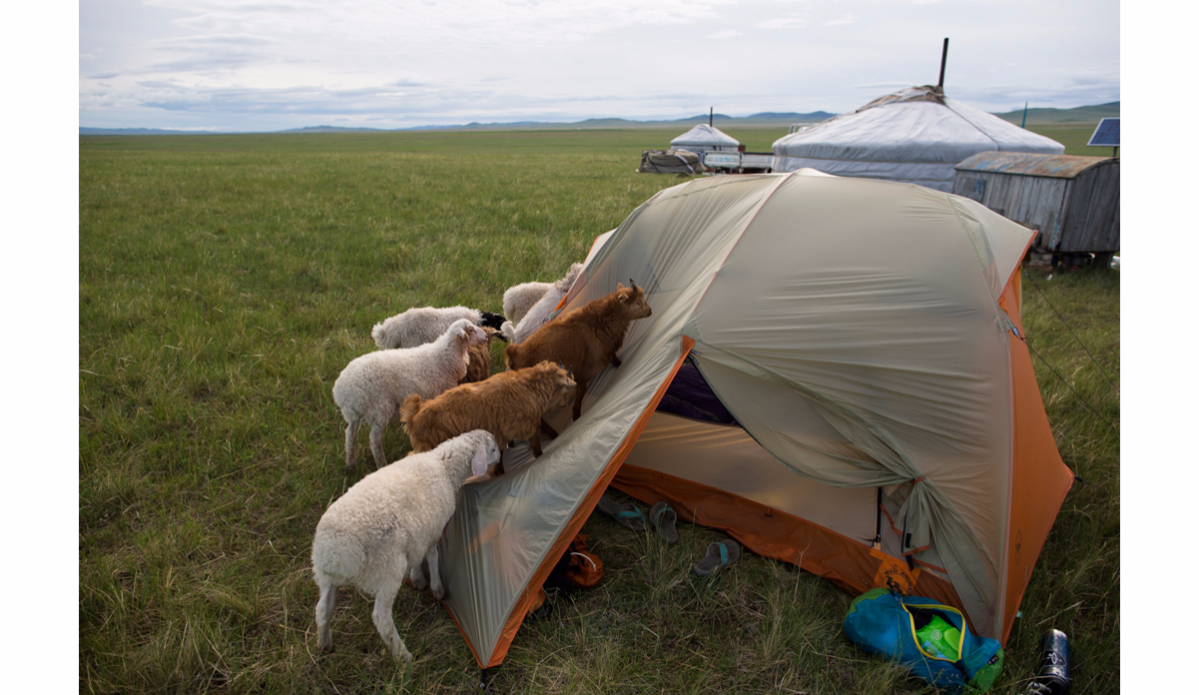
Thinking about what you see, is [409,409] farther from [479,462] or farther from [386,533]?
[386,533]

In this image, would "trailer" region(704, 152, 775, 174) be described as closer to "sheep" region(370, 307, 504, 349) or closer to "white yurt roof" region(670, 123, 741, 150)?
"white yurt roof" region(670, 123, 741, 150)

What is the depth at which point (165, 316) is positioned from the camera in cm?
755

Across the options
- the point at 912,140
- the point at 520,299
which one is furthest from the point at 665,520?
the point at 912,140

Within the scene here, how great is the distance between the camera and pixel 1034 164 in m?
10.9

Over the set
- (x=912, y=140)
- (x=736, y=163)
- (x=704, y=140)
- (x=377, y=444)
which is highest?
(x=704, y=140)

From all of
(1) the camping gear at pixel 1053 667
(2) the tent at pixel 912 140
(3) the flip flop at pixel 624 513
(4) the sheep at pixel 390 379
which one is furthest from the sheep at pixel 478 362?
(2) the tent at pixel 912 140

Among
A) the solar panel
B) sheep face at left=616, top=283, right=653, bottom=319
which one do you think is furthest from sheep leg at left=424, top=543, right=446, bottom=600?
the solar panel

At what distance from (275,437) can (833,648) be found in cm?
477

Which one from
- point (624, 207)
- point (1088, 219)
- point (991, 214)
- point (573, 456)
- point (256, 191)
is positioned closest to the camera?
point (573, 456)

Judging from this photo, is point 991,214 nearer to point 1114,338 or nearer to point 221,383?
point 1114,338

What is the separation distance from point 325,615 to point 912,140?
1799 centimetres

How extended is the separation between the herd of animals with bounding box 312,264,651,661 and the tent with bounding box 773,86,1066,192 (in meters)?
14.3

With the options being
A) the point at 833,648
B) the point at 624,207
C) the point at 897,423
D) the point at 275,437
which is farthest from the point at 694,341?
the point at 624,207

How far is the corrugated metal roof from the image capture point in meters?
10.1
